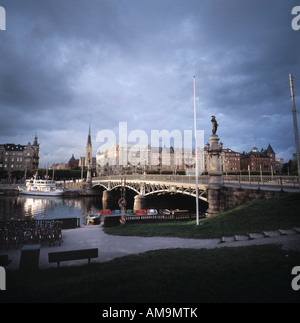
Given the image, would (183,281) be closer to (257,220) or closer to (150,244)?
(150,244)

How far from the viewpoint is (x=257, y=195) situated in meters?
17.9

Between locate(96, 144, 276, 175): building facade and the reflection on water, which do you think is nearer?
the reflection on water

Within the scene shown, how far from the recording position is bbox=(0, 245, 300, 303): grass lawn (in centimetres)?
500

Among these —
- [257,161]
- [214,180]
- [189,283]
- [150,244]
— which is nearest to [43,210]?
[214,180]

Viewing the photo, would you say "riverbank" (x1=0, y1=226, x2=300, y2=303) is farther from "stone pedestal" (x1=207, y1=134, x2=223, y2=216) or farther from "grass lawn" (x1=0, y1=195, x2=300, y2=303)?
"stone pedestal" (x1=207, y1=134, x2=223, y2=216)

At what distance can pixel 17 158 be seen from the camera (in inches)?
4985

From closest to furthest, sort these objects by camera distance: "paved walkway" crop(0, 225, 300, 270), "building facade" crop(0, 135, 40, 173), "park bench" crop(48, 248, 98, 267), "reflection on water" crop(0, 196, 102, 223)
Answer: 1. "park bench" crop(48, 248, 98, 267)
2. "paved walkway" crop(0, 225, 300, 270)
3. "reflection on water" crop(0, 196, 102, 223)
4. "building facade" crop(0, 135, 40, 173)

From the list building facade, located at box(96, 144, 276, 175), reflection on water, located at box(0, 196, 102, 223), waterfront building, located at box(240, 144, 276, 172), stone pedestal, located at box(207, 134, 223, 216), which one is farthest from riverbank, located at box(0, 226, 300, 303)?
waterfront building, located at box(240, 144, 276, 172)

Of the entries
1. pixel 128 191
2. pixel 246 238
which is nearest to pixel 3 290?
pixel 246 238

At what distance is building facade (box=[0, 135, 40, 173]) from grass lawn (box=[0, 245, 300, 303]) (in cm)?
13451

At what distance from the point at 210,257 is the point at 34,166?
148501mm

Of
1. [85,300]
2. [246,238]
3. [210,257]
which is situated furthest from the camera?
[246,238]

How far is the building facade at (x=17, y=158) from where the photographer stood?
123 meters
